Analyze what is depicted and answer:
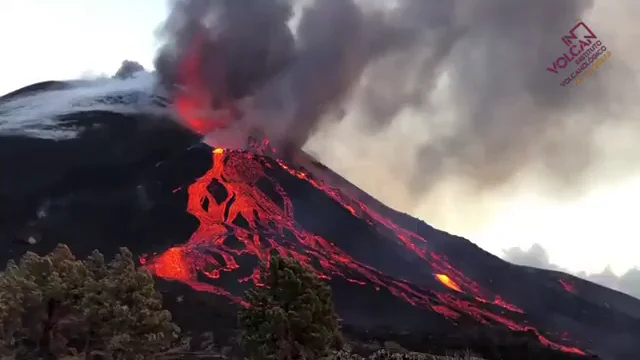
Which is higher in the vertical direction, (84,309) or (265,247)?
(265,247)

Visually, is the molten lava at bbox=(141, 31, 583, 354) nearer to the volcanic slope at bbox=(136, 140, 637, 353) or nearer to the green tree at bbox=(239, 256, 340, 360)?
the volcanic slope at bbox=(136, 140, 637, 353)

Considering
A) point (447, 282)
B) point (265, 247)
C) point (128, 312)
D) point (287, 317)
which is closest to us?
point (287, 317)

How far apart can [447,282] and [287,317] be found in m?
51.7

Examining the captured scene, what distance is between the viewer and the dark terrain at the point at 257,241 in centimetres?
5588

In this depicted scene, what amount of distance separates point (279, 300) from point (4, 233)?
52.7 metres

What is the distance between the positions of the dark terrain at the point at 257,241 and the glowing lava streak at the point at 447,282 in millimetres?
305

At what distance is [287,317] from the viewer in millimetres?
24594

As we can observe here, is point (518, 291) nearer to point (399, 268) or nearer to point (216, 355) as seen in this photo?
point (399, 268)

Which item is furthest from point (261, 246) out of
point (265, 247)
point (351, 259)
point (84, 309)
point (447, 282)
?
point (84, 309)

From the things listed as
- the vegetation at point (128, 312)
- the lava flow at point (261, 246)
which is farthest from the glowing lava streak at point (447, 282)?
the vegetation at point (128, 312)

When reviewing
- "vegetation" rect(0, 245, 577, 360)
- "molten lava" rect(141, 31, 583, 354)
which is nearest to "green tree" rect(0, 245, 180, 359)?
"vegetation" rect(0, 245, 577, 360)

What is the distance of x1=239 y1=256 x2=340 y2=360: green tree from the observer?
24.5 meters

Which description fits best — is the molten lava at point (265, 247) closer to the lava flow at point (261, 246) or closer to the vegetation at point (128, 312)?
the lava flow at point (261, 246)

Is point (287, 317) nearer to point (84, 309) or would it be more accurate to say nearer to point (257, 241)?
point (84, 309)
